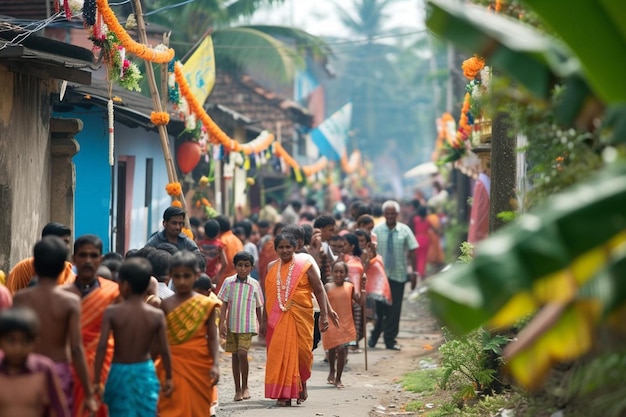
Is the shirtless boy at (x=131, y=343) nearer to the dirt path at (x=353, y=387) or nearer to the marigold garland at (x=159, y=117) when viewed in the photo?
the dirt path at (x=353, y=387)

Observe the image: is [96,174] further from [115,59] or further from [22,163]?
[22,163]

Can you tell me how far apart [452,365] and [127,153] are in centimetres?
945

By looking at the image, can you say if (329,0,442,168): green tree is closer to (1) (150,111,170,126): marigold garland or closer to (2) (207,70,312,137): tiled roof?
(2) (207,70,312,137): tiled roof

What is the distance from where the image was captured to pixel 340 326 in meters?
13.5

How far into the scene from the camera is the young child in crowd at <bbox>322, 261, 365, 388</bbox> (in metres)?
13.3

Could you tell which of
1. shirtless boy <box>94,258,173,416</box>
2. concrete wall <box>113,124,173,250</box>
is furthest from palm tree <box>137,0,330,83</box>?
shirtless boy <box>94,258,173,416</box>

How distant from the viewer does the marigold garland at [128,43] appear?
13203 mm

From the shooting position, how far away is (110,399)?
25.3 feet

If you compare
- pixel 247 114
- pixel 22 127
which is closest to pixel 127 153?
pixel 22 127

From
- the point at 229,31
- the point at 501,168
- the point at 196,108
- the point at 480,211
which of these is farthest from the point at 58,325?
the point at 229,31

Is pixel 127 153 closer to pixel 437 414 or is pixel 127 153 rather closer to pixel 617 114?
pixel 437 414

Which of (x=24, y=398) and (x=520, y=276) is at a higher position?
(x=520, y=276)

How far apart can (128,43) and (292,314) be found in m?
3.95

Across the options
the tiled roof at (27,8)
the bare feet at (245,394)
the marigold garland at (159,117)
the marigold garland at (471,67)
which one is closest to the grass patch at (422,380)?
the bare feet at (245,394)
